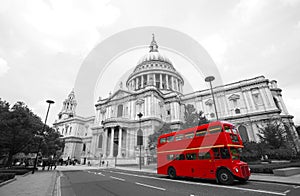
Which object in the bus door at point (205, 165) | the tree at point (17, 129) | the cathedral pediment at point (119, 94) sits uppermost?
the cathedral pediment at point (119, 94)

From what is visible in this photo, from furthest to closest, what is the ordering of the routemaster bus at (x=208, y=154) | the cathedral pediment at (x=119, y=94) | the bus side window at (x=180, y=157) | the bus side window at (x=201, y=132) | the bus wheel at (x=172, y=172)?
the cathedral pediment at (x=119, y=94)
the bus wheel at (x=172, y=172)
the bus side window at (x=180, y=157)
the bus side window at (x=201, y=132)
the routemaster bus at (x=208, y=154)

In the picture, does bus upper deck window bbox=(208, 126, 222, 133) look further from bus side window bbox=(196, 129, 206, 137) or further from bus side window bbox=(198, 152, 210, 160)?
bus side window bbox=(198, 152, 210, 160)

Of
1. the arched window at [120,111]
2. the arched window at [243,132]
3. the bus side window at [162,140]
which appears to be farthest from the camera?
the arched window at [120,111]

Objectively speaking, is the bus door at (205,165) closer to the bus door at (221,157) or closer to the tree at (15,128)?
the bus door at (221,157)

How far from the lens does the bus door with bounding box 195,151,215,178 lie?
10.1 metres

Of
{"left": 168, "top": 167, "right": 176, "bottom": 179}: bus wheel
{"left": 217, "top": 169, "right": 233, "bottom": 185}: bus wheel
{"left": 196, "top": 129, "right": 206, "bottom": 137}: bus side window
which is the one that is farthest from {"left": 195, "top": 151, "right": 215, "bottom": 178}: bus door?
{"left": 168, "top": 167, "right": 176, "bottom": 179}: bus wheel

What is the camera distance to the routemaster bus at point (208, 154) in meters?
9.44

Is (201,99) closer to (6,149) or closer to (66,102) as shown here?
(6,149)

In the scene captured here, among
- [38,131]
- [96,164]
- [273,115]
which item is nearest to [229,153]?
[38,131]

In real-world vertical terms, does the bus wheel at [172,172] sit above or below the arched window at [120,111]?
below

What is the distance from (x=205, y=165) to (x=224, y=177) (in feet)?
4.39

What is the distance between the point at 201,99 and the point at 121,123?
83.5 feet

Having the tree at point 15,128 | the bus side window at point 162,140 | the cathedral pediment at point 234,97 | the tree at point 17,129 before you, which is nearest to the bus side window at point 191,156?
the bus side window at point 162,140

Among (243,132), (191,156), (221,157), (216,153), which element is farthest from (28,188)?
(243,132)
